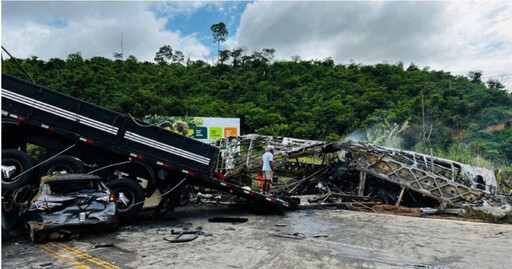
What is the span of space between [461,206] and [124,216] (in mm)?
10415

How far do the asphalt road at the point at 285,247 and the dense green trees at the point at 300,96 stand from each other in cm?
2131

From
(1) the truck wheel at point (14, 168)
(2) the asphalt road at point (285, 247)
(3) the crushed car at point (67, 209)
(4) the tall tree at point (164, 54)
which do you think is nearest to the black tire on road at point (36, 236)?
(3) the crushed car at point (67, 209)

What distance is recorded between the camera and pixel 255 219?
1057cm

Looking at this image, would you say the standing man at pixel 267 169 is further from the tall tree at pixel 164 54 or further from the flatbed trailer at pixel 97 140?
the tall tree at pixel 164 54

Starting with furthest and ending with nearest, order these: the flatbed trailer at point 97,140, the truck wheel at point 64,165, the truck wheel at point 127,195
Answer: the truck wheel at point 127,195, the truck wheel at point 64,165, the flatbed trailer at point 97,140

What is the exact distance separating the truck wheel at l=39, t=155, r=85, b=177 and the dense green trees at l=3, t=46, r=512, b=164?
26257 millimetres

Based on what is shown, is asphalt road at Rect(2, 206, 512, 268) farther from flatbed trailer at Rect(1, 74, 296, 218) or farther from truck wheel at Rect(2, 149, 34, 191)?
truck wheel at Rect(2, 149, 34, 191)

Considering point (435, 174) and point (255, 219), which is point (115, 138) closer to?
point (255, 219)

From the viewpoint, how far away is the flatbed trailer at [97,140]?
9.05 m

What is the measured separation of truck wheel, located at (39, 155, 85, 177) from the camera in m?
9.34

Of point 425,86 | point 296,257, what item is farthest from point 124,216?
point 425,86

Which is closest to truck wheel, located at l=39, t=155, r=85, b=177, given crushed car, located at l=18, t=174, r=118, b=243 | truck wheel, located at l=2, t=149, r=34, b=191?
truck wheel, located at l=2, t=149, r=34, b=191

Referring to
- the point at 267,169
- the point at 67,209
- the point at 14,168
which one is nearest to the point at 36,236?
the point at 67,209

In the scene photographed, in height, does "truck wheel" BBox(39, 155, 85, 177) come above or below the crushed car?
above
